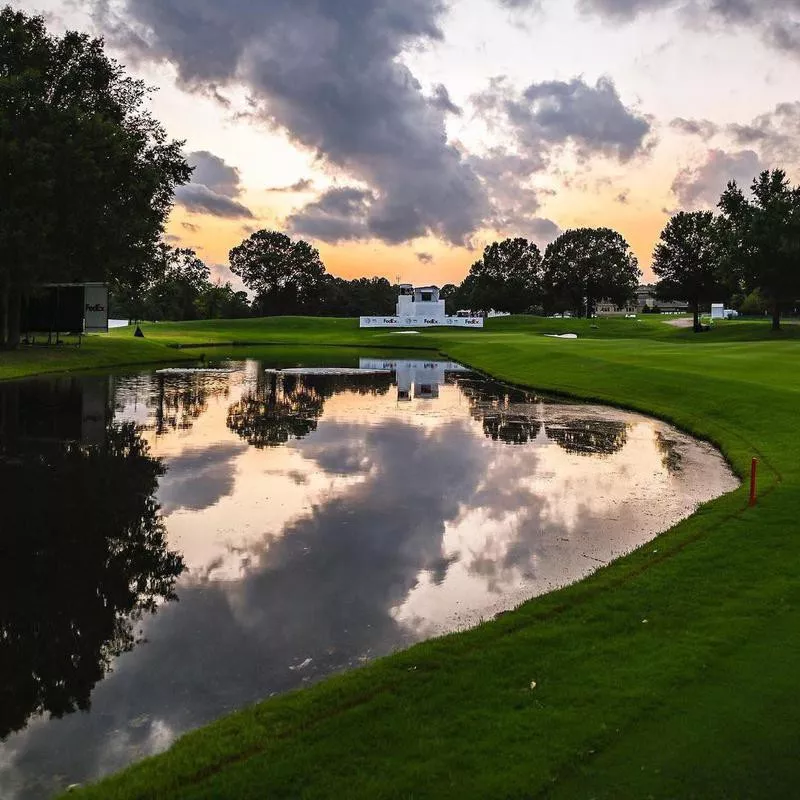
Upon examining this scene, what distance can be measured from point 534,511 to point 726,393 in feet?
57.8

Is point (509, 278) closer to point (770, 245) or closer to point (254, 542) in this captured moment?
point (770, 245)

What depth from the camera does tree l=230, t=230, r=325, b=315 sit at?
542 ft

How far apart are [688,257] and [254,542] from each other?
10979 cm

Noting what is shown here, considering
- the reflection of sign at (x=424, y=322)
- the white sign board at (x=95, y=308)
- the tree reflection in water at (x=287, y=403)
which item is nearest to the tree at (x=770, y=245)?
the reflection of sign at (x=424, y=322)

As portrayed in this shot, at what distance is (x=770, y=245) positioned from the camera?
261 ft

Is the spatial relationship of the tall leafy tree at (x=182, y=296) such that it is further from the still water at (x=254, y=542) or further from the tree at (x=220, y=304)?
the still water at (x=254, y=542)

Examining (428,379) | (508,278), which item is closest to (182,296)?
(508,278)

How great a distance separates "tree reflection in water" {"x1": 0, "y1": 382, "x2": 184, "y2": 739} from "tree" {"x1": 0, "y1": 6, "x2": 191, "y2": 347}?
30.5 m

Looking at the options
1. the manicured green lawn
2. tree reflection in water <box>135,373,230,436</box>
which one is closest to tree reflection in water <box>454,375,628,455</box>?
the manicured green lawn

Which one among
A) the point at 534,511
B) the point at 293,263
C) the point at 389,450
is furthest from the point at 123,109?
the point at 293,263

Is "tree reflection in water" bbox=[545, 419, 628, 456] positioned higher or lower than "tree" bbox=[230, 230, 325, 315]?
lower

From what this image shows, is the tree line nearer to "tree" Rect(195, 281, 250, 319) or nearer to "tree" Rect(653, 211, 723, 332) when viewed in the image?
"tree" Rect(653, 211, 723, 332)

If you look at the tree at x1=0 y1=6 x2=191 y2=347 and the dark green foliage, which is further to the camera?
the dark green foliage

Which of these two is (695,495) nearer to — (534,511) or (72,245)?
(534,511)
